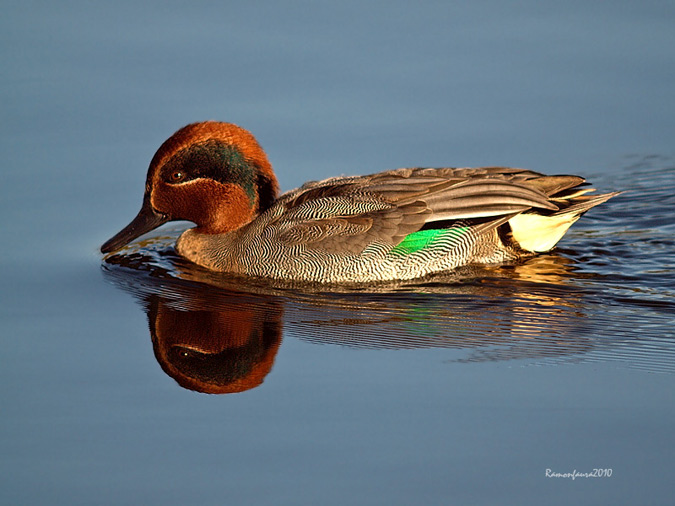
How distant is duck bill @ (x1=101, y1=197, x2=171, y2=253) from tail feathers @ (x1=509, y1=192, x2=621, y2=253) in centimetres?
312

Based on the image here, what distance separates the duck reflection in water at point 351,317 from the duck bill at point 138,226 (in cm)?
23

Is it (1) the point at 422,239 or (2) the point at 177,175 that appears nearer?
(1) the point at 422,239

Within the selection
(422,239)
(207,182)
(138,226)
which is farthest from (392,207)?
(138,226)

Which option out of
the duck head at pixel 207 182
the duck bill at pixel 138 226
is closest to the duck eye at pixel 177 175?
the duck head at pixel 207 182

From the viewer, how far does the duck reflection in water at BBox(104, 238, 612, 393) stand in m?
7.91

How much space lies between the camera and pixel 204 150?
980 centimetres

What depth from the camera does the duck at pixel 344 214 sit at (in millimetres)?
9391

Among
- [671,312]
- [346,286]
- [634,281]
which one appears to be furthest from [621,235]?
[346,286]

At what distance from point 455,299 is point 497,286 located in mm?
460

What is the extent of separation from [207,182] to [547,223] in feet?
9.75

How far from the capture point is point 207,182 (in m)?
9.95

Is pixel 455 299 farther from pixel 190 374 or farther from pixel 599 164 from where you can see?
pixel 599 164

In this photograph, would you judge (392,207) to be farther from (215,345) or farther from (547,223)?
(215,345)

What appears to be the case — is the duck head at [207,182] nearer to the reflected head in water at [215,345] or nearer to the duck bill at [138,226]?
the duck bill at [138,226]
